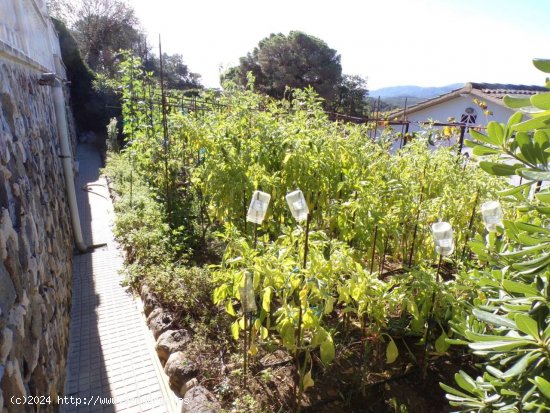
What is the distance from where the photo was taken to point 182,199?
4617 millimetres

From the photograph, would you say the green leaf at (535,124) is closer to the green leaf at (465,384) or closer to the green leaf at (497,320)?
the green leaf at (497,320)

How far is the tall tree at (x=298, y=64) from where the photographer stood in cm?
1578

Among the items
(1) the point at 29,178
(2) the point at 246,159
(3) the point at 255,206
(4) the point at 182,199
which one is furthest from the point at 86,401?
(4) the point at 182,199

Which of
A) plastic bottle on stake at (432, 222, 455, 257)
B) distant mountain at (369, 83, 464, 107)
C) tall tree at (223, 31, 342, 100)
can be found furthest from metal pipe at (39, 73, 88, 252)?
tall tree at (223, 31, 342, 100)

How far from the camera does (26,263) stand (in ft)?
5.17

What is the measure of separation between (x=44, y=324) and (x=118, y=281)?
184cm

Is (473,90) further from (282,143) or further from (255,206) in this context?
(255,206)

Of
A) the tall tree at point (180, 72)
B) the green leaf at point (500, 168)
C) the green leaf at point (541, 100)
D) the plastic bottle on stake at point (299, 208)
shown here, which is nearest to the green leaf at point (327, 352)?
the plastic bottle on stake at point (299, 208)

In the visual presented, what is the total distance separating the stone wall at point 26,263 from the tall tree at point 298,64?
1409 centimetres

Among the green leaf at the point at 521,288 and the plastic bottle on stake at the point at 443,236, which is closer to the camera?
the green leaf at the point at 521,288

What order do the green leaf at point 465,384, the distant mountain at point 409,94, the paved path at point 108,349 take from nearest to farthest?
1. the green leaf at point 465,384
2. the paved path at point 108,349
3. the distant mountain at point 409,94

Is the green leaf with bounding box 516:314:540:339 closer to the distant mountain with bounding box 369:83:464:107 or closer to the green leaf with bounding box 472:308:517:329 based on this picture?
the green leaf with bounding box 472:308:517:329

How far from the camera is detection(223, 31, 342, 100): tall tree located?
51.8 ft

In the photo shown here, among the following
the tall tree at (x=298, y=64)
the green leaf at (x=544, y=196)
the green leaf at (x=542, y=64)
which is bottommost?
the green leaf at (x=544, y=196)
